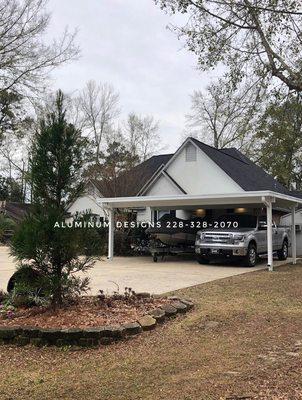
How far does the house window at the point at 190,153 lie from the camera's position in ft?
77.2

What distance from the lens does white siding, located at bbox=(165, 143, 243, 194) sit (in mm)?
22531

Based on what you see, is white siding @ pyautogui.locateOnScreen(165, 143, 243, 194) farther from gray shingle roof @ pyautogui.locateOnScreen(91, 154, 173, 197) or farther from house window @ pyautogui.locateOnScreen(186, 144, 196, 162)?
gray shingle roof @ pyautogui.locateOnScreen(91, 154, 173, 197)

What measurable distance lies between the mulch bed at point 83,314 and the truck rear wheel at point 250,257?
29.9 ft

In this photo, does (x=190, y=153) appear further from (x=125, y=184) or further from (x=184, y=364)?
(x=184, y=364)

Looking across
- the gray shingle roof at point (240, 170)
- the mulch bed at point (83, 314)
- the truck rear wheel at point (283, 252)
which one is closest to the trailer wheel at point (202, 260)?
the truck rear wheel at point (283, 252)

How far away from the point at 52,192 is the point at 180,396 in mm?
3802

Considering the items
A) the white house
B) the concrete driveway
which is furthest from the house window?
the concrete driveway

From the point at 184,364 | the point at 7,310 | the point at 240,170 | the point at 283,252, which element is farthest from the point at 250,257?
the point at 184,364

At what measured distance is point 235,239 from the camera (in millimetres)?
16156

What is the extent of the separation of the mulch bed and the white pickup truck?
866 centimetres

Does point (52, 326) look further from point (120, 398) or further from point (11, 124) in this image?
point (11, 124)

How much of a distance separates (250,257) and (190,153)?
27.6 ft

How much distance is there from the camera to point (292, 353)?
544 centimetres

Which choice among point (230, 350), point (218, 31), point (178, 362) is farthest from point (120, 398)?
point (218, 31)
